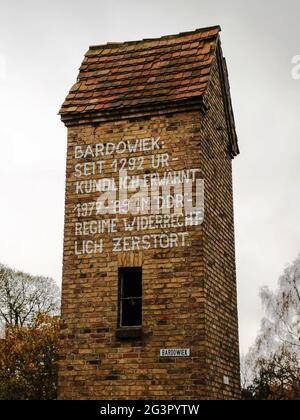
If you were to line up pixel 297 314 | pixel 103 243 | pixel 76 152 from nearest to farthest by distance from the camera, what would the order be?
pixel 103 243 < pixel 76 152 < pixel 297 314

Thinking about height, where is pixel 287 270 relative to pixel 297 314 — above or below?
above

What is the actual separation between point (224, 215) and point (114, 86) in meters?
3.39

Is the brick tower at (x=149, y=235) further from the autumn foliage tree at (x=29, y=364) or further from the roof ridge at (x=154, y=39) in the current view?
the autumn foliage tree at (x=29, y=364)

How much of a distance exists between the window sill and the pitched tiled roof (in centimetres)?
412

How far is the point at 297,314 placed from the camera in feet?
91.7

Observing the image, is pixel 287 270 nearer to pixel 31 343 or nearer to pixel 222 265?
pixel 31 343

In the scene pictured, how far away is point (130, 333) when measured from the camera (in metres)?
10.2

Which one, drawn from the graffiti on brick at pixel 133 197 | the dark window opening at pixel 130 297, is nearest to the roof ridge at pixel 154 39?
the graffiti on brick at pixel 133 197

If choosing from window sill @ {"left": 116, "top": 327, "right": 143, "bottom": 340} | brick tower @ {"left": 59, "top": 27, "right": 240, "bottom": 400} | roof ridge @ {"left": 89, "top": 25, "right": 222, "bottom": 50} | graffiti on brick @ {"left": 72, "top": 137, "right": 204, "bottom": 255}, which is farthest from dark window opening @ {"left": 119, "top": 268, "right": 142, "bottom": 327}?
roof ridge @ {"left": 89, "top": 25, "right": 222, "bottom": 50}

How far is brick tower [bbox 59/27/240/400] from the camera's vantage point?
33.2ft

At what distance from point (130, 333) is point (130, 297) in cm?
68

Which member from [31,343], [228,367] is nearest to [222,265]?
[228,367]

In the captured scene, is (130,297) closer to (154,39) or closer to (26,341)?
(154,39)
